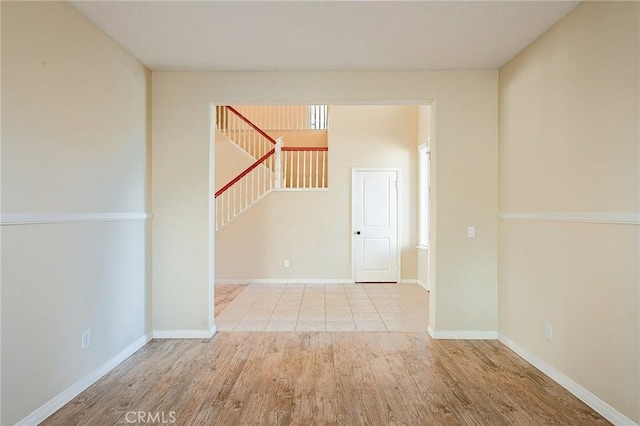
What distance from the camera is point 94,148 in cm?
288

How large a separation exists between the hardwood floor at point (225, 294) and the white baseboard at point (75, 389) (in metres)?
1.43

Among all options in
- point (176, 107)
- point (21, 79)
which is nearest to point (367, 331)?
point (176, 107)

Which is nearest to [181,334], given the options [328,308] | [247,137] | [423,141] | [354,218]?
[328,308]

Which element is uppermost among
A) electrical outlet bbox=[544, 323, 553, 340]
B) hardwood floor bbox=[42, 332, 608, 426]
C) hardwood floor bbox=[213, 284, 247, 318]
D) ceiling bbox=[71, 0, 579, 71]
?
ceiling bbox=[71, 0, 579, 71]

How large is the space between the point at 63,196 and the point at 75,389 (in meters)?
1.32

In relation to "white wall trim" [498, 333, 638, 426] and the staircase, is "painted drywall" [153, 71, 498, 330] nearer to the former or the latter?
"white wall trim" [498, 333, 638, 426]

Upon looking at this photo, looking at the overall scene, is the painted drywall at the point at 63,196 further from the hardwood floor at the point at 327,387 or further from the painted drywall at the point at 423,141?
the painted drywall at the point at 423,141

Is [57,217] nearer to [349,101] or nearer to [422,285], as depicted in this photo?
[349,101]

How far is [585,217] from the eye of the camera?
257 centimetres

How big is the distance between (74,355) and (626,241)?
3.59 meters

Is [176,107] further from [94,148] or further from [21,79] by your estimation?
[21,79]
